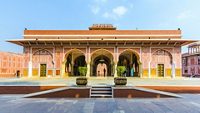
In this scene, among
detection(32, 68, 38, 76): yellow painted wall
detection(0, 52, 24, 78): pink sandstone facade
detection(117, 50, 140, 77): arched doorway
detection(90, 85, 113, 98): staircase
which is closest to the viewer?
detection(90, 85, 113, 98): staircase

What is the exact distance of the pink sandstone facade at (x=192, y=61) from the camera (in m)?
45.9

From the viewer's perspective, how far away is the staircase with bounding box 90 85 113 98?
10758 millimetres

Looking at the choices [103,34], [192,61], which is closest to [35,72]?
[103,34]

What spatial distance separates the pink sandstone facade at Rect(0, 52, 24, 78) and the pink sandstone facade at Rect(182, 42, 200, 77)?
39.5 metres

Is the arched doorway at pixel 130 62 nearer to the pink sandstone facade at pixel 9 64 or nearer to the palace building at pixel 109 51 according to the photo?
the palace building at pixel 109 51

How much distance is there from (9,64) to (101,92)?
1567 inches

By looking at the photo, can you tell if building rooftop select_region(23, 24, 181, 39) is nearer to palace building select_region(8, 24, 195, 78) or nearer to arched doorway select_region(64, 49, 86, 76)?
palace building select_region(8, 24, 195, 78)

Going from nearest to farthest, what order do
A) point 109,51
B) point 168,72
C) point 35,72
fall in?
point 168,72 → point 35,72 → point 109,51

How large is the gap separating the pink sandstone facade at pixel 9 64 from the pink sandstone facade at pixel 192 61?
39468 millimetres

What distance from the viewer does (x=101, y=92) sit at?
11164 millimetres

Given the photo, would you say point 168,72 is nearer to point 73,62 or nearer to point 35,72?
point 73,62

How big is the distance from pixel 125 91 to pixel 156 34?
625 inches

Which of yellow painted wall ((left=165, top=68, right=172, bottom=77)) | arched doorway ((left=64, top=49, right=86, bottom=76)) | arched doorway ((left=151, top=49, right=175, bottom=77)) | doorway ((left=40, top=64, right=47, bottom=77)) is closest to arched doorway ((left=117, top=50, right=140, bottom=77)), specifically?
arched doorway ((left=151, top=49, right=175, bottom=77))

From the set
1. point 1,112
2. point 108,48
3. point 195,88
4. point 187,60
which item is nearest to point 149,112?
point 1,112
